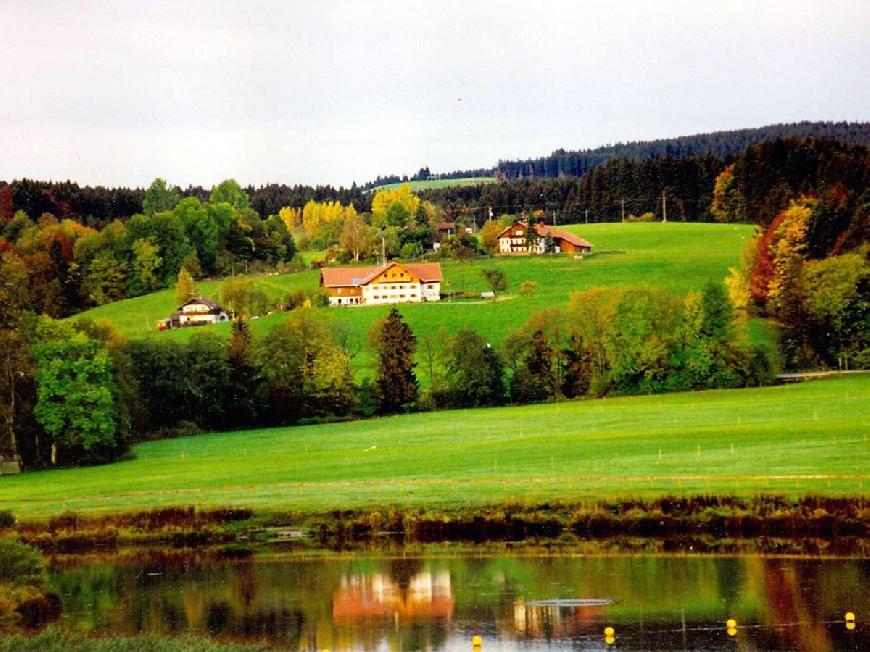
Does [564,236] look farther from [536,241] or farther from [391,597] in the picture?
[391,597]

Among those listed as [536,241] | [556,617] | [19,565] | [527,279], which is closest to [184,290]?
[527,279]

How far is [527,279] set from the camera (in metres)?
158

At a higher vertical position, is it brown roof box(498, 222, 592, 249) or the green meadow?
brown roof box(498, 222, 592, 249)

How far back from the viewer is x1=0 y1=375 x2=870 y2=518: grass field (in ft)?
203

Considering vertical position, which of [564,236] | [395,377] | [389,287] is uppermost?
[564,236]

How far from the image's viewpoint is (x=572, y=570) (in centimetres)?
4972

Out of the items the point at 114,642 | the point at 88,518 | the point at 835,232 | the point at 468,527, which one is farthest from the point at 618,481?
the point at 835,232

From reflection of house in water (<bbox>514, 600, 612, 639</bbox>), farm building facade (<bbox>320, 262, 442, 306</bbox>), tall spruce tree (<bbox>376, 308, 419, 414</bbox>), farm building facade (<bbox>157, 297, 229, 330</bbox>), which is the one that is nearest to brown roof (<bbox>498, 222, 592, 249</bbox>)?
farm building facade (<bbox>320, 262, 442, 306</bbox>)

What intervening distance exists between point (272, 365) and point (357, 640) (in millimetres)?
69275

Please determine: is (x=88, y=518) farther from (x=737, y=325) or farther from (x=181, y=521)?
(x=737, y=325)

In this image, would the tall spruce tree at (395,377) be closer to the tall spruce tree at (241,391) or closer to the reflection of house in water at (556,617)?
the tall spruce tree at (241,391)

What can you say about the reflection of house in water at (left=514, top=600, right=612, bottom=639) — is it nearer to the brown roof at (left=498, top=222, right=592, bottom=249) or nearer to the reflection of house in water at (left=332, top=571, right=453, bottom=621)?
the reflection of house in water at (left=332, top=571, right=453, bottom=621)

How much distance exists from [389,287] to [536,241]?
32979mm

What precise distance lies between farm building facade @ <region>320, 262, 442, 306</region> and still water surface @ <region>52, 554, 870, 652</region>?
10082 cm
